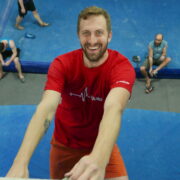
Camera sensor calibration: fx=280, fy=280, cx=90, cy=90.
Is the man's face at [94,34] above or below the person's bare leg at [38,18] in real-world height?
above

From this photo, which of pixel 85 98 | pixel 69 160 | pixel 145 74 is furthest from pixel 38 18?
pixel 85 98

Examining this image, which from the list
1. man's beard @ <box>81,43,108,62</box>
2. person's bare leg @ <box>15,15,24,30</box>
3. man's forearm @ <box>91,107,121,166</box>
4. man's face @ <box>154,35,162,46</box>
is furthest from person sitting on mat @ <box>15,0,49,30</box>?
man's forearm @ <box>91,107,121,166</box>

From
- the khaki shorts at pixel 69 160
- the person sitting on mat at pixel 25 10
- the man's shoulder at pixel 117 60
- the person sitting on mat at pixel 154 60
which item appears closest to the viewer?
the man's shoulder at pixel 117 60

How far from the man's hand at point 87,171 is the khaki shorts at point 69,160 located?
148 centimetres

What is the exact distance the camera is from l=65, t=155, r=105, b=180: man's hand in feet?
3.00

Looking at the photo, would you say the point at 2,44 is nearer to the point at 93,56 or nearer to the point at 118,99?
the point at 93,56

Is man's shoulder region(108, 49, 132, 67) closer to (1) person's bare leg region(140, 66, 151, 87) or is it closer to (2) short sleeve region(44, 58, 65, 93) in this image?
(2) short sleeve region(44, 58, 65, 93)

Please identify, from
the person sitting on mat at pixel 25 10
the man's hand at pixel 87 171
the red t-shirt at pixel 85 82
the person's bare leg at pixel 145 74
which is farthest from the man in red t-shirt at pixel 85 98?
the person sitting on mat at pixel 25 10

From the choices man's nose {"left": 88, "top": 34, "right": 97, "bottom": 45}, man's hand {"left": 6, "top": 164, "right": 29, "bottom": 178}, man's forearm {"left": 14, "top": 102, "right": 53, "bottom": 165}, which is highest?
man's nose {"left": 88, "top": 34, "right": 97, "bottom": 45}

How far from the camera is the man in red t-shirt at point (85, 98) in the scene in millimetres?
1505

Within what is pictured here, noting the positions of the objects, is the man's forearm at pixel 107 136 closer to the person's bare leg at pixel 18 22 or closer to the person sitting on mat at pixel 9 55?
the person sitting on mat at pixel 9 55

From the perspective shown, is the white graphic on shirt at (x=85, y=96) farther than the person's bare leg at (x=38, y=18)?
No

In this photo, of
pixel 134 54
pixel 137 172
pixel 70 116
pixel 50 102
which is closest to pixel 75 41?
pixel 134 54

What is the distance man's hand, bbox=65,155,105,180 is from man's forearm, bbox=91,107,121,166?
0.05 m
